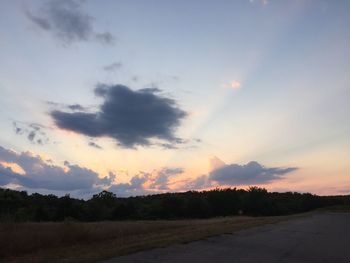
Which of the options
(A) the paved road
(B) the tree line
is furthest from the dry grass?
(B) the tree line

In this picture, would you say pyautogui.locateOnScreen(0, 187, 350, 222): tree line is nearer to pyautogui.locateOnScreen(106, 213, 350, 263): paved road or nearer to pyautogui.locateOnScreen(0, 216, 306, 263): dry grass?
pyautogui.locateOnScreen(0, 216, 306, 263): dry grass

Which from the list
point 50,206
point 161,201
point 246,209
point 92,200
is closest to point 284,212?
point 246,209

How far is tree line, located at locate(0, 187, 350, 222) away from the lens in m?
72.2

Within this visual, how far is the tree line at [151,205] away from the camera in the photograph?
7219 centimetres

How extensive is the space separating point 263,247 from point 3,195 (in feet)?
206

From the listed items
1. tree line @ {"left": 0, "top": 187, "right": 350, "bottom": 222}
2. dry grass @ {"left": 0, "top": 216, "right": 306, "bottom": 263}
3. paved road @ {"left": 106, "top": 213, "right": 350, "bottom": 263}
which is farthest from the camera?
tree line @ {"left": 0, "top": 187, "right": 350, "bottom": 222}

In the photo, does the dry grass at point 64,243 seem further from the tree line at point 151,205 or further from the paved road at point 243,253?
the tree line at point 151,205

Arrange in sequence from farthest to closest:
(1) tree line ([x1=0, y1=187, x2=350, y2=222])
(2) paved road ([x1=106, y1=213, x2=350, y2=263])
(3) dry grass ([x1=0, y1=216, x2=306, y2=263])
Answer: (1) tree line ([x1=0, y1=187, x2=350, y2=222]) < (3) dry grass ([x1=0, y1=216, x2=306, y2=263]) < (2) paved road ([x1=106, y1=213, x2=350, y2=263])

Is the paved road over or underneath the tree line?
underneath

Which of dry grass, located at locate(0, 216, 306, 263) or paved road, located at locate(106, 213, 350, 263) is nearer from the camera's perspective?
paved road, located at locate(106, 213, 350, 263)

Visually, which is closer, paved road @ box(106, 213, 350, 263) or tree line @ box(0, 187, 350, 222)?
paved road @ box(106, 213, 350, 263)

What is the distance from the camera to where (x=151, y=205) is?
101062 millimetres

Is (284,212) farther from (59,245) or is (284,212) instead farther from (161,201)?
A: (59,245)

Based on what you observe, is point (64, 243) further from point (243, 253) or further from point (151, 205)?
point (151, 205)
